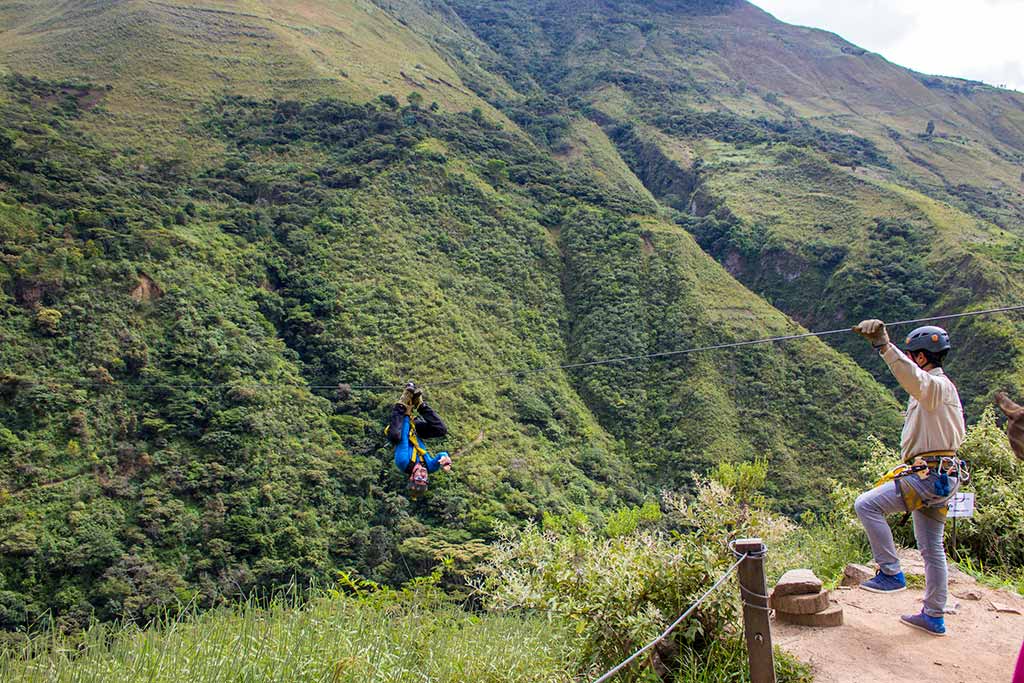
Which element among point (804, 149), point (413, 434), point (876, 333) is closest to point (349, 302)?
point (413, 434)

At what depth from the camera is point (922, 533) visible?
4.62 m

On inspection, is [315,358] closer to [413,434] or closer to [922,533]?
[413,434]

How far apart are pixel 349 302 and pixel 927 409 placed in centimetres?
3853

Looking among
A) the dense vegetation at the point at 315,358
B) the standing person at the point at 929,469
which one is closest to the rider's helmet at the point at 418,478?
the standing person at the point at 929,469

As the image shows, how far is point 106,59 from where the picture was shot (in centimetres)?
5397

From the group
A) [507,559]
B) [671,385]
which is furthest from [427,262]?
[507,559]

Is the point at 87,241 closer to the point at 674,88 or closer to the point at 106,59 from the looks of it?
the point at 106,59

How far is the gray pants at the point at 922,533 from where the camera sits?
15.0 feet

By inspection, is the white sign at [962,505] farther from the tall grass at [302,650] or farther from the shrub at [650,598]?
the tall grass at [302,650]

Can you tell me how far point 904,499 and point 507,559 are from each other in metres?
3.51

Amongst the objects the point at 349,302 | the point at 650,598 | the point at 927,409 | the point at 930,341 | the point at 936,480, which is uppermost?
the point at 930,341

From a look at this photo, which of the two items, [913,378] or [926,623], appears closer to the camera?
[913,378]

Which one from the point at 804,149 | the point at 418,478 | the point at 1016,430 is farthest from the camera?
the point at 804,149

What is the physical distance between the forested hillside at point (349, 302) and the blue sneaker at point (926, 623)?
1292 cm
